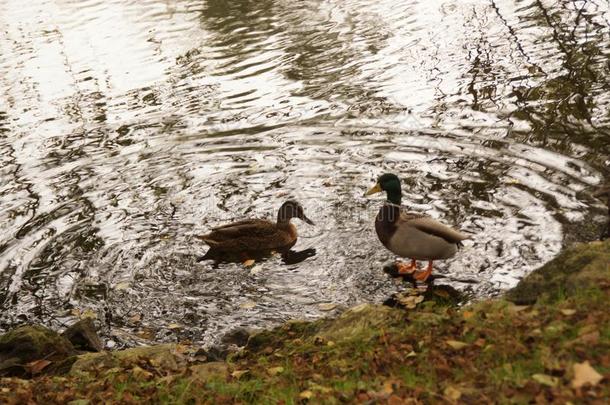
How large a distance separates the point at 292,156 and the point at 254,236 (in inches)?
96.5

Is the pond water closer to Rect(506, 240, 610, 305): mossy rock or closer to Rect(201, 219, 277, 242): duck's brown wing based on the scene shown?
Rect(201, 219, 277, 242): duck's brown wing

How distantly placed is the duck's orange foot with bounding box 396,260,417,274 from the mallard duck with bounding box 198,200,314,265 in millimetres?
1497

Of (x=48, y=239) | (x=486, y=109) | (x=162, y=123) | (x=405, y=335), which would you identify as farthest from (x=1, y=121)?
(x=405, y=335)

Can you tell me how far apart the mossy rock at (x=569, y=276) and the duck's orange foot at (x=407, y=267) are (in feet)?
5.94

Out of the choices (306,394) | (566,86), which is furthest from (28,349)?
(566,86)

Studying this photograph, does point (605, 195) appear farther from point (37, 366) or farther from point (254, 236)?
point (37, 366)

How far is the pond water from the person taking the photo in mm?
8406

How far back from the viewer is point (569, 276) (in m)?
6.16

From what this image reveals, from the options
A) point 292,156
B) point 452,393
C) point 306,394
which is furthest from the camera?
point 292,156

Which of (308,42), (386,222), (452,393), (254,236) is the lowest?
(308,42)

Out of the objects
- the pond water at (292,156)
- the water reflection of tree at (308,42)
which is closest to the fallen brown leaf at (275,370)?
the pond water at (292,156)

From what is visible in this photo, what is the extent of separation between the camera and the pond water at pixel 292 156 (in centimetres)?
A: 841

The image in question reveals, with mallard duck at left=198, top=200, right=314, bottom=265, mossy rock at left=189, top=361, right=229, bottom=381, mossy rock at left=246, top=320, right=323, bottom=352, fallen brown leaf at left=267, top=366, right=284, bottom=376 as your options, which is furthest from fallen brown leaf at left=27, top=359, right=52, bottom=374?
mallard duck at left=198, top=200, right=314, bottom=265

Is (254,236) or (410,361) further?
(254,236)
